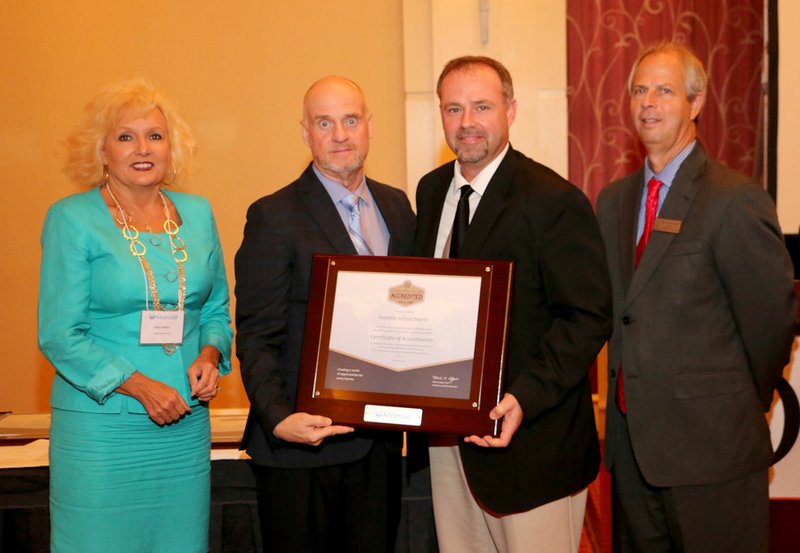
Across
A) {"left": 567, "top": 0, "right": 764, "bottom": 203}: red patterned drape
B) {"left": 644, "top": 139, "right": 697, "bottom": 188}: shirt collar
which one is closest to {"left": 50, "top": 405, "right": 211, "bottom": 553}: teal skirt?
{"left": 644, "top": 139, "right": 697, "bottom": 188}: shirt collar

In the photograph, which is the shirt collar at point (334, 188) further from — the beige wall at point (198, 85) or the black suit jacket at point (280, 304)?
the beige wall at point (198, 85)

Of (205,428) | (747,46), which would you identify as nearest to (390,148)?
(747,46)

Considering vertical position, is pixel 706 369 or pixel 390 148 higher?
pixel 390 148

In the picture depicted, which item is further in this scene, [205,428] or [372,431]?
[205,428]

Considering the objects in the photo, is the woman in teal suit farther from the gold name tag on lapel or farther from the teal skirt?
the gold name tag on lapel

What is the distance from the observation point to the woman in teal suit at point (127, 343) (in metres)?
2.36

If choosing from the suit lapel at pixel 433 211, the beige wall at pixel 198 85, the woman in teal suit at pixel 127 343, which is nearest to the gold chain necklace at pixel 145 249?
the woman in teal suit at pixel 127 343

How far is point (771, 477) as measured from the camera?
2.99m

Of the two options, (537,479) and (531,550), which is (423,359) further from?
(531,550)

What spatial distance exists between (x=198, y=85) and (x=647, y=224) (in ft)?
11.0

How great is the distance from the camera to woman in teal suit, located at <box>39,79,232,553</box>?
2.36 meters

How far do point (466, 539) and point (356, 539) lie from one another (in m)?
0.34

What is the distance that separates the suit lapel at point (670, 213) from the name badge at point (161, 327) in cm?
133

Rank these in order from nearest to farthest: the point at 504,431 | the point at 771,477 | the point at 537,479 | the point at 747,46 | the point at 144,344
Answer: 1. the point at 504,431
2. the point at 537,479
3. the point at 144,344
4. the point at 771,477
5. the point at 747,46
